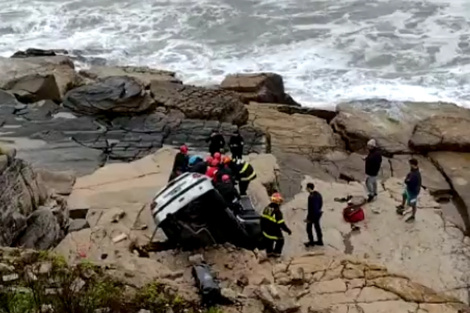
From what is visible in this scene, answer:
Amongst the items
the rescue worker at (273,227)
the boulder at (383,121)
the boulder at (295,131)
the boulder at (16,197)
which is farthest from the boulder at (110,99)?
the rescue worker at (273,227)

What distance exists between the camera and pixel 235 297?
8.70m

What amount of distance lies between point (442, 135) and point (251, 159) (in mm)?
4773

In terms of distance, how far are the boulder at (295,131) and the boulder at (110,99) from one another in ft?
8.87

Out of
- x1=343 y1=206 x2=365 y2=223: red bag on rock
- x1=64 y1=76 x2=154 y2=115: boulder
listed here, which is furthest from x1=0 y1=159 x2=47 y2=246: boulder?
x1=64 y1=76 x2=154 y2=115: boulder

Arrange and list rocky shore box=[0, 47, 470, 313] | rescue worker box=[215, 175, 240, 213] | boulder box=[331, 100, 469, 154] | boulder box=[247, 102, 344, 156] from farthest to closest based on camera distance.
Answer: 1. boulder box=[331, 100, 469, 154]
2. boulder box=[247, 102, 344, 156]
3. rescue worker box=[215, 175, 240, 213]
4. rocky shore box=[0, 47, 470, 313]

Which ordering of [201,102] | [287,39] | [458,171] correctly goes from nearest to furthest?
1. [458,171]
2. [201,102]
3. [287,39]

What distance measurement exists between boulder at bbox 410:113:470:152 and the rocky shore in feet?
0.10

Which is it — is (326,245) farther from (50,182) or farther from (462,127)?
(462,127)

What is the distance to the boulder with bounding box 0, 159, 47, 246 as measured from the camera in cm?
1047

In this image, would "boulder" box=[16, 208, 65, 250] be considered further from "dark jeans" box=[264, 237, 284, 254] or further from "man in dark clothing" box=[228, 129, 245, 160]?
"man in dark clothing" box=[228, 129, 245, 160]

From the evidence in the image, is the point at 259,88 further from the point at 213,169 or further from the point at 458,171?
the point at 213,169

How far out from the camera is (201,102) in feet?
59.7

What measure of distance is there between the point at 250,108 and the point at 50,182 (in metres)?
7.10

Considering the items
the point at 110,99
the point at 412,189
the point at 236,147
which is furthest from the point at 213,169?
the point at 110,99
